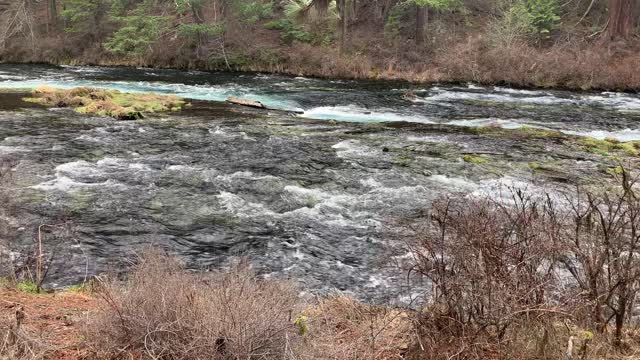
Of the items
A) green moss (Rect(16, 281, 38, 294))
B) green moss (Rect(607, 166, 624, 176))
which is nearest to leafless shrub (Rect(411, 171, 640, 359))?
green moss (Rect(16, 281, 38, 294))

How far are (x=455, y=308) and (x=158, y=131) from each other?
1292 cm

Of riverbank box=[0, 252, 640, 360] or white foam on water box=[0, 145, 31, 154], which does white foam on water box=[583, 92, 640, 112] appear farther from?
white foam on water box=[0, 145, 31, 154]

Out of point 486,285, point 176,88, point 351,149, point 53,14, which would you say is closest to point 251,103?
point 176,88

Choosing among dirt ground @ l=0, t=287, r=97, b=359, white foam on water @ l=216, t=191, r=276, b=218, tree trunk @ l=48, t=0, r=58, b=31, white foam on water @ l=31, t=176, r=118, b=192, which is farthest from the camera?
tree trunk @ l=48, t=0, r=58, b=31

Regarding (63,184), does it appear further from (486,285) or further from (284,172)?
(486,285)

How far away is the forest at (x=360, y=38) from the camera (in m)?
28.1

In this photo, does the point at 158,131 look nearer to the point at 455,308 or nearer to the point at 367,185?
the point at 367,185

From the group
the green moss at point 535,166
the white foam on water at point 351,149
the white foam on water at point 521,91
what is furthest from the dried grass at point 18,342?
the white foam on water at point 521,91

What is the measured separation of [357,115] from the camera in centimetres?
1952

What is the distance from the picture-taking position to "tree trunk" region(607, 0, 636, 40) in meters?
29.1

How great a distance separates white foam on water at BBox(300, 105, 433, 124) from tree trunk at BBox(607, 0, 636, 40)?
1641 centimetres

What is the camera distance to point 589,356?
4.05 metres

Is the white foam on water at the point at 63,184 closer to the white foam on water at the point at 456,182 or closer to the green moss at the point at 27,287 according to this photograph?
the green moss at the point at 27,287

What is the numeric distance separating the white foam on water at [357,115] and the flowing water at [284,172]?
71 mm
